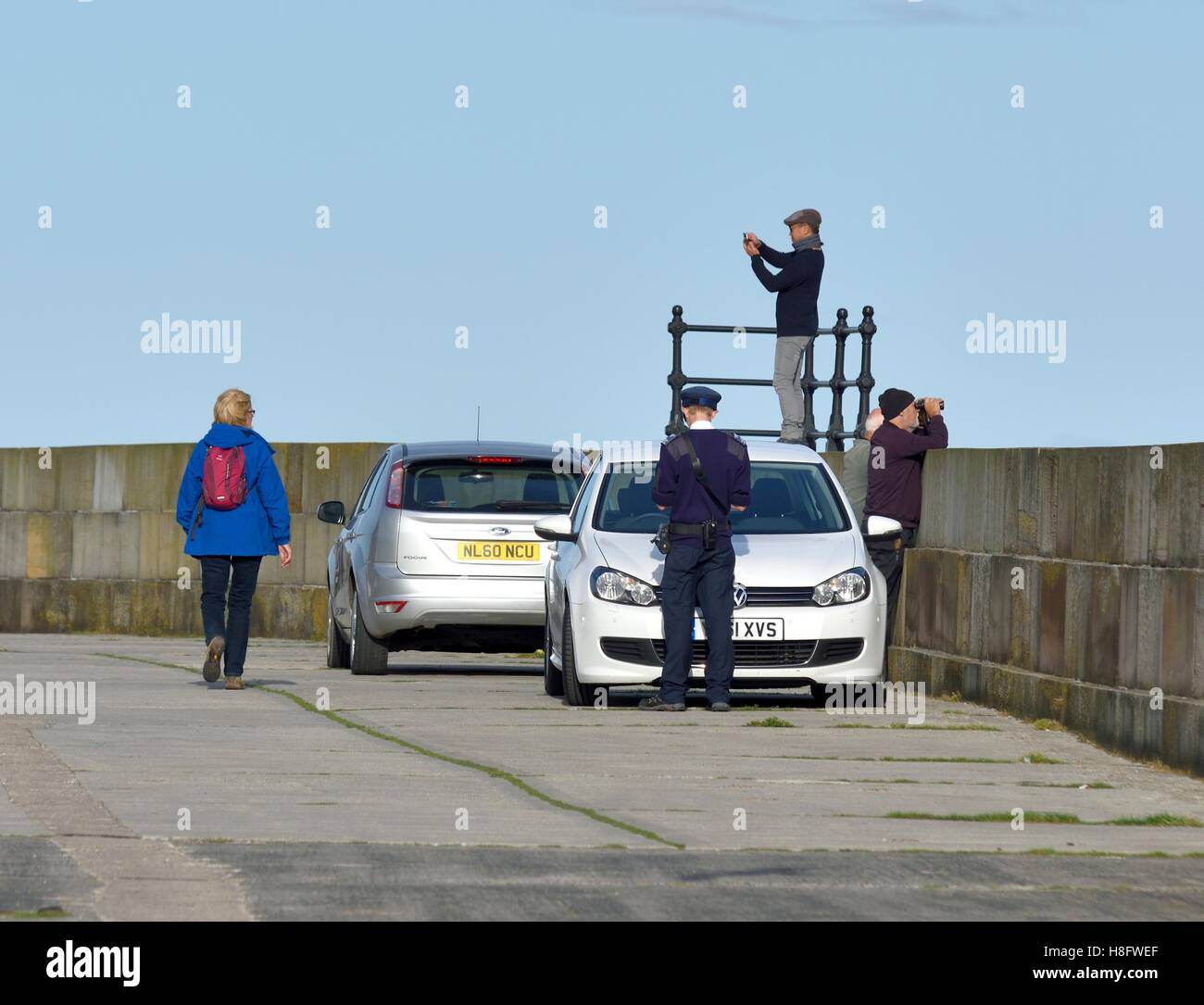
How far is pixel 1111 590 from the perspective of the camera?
1227 cm

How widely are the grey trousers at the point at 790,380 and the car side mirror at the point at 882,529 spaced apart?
635 cm

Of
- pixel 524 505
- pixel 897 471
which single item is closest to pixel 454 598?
pixel 524 505

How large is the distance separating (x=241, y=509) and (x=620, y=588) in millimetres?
2442

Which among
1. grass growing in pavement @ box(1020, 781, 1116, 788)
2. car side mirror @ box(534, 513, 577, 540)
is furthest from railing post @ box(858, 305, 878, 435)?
grass growing in pavement @ box(1020, 781, 1116, 788)

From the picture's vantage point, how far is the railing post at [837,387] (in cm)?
2188

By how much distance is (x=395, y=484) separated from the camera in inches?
652

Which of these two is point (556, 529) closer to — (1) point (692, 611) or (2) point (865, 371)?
(1) point (692, 611)

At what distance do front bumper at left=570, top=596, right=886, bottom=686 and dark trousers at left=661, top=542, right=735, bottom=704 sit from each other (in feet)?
0.56

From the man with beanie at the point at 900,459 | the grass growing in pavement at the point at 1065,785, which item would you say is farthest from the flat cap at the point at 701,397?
the grass growing in pavement at the point at 1065,785

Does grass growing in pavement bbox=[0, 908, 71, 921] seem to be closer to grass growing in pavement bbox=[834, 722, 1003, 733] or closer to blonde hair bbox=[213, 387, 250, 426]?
grass growing in pavement bbox=[834, 722, 1003, 733]

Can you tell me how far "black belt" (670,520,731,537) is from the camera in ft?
44.1
